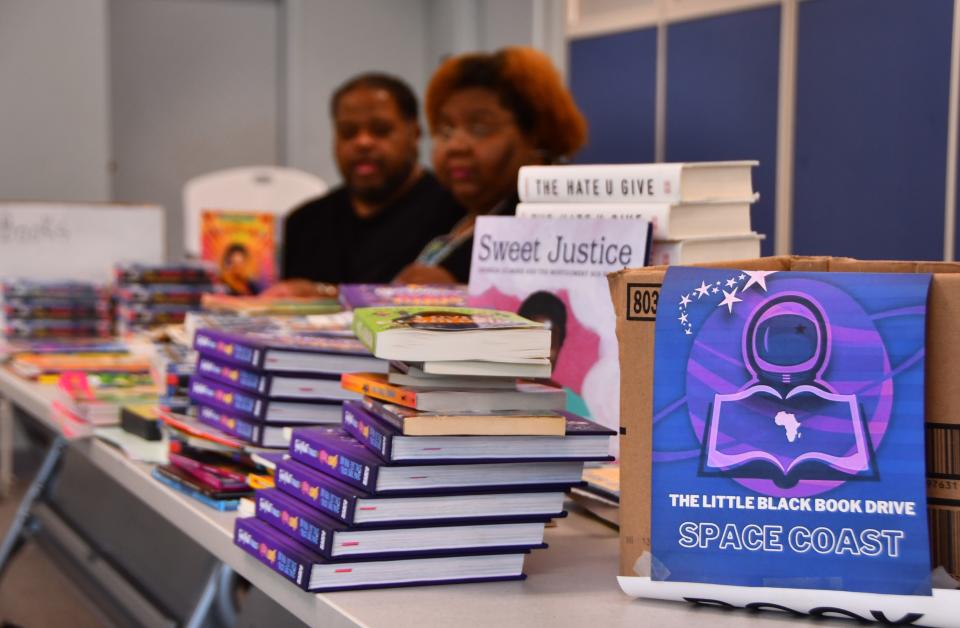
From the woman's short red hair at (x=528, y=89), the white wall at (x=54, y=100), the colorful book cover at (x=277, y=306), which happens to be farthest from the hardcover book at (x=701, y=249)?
the white wall at (x=54, y=100)

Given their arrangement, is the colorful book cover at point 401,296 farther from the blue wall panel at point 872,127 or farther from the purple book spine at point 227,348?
the blue wall panel at point 872,127

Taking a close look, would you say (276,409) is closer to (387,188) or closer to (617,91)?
(387,188)

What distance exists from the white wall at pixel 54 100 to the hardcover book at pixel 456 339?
508 centimetres

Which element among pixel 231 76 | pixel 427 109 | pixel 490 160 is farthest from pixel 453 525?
pixel 231 76

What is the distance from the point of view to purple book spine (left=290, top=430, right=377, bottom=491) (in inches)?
41.8

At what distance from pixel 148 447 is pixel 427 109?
0.99m

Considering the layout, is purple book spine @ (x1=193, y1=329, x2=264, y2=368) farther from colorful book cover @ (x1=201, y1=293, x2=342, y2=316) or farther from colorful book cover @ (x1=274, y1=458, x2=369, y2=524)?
colorful book cover @ (x1=201, y1=293, x2=342, y2=316)

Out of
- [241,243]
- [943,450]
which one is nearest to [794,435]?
[943,450]

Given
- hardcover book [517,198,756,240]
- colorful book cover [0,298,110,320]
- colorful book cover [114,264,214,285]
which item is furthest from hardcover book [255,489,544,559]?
colorful book cover [0,298,110,320]

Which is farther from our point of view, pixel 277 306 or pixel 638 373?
pixel 277 306

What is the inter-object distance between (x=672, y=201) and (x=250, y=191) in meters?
3.55

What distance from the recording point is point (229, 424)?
59.6 inches

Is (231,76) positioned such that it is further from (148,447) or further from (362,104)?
(148,447)

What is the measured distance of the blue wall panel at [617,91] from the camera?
13.6 ft
